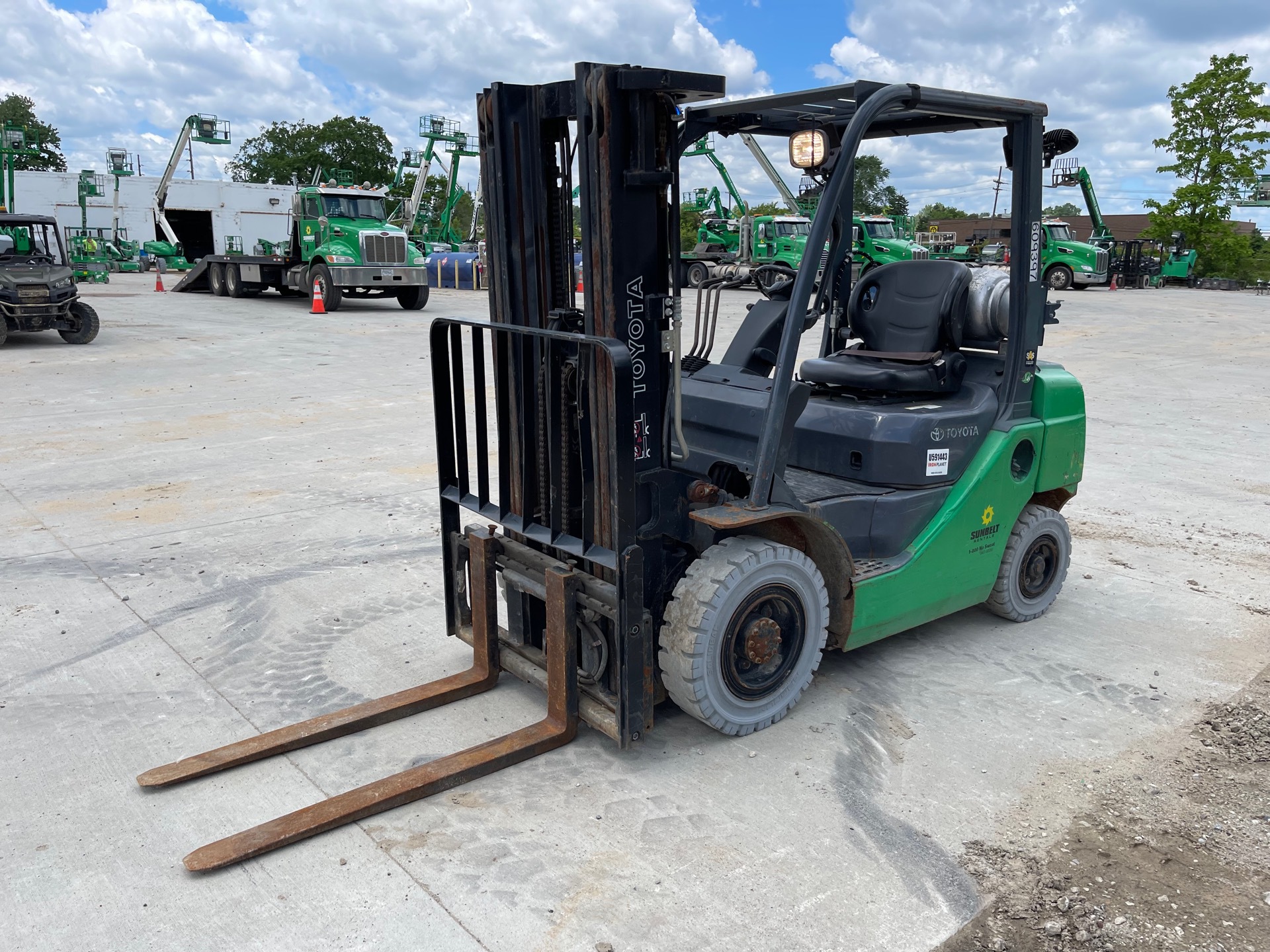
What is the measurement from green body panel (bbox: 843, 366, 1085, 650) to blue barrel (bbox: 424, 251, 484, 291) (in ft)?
93.3

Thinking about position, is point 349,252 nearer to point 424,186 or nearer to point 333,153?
point 424,186

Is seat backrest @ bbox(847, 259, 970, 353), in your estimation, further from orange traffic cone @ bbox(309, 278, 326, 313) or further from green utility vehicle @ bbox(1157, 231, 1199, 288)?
green utility vehicle @ bbox(1157, 231, 1199, 288)

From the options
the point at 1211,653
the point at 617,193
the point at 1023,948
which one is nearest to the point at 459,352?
the point at 617,193

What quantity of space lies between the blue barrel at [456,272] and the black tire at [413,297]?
27.0 ft

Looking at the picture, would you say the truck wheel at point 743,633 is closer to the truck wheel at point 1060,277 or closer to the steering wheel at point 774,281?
the steering wheel at point 774,281

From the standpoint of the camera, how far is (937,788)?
3.52 m

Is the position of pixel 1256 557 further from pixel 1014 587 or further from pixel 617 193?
pixel 617 193

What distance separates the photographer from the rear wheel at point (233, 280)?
86.3 ft

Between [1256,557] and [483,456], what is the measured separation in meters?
4.94

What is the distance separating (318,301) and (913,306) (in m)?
19.7

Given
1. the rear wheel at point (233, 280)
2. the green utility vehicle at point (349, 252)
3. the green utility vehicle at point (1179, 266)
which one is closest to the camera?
the green utility vehicle at point (349, 252)

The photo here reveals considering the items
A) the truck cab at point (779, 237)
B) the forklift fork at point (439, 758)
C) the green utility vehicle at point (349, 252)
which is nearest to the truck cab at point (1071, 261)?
the truck cab at point (779, 237)

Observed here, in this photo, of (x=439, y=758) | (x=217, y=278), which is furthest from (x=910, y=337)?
(x=217, y=278)

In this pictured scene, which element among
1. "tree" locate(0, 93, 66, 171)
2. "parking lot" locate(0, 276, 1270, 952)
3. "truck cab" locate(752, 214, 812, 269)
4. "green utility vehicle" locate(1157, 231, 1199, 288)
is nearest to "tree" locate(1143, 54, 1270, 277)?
"green utility vehicle" locate(1157, 231, 1199, 288)
